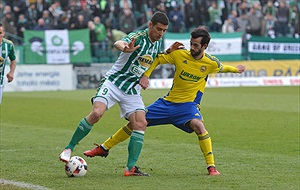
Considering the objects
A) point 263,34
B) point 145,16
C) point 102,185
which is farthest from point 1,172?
point 263,34

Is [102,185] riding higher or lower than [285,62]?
higher

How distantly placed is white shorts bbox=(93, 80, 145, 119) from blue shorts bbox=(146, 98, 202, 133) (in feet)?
0.95

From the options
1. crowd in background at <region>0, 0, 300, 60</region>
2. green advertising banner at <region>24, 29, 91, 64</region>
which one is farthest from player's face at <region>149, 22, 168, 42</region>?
crowd in background at <region>0, 0, 300, 60</region>

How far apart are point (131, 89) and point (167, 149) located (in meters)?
2.83

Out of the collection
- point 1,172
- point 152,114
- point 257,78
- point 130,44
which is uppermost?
point 130,44

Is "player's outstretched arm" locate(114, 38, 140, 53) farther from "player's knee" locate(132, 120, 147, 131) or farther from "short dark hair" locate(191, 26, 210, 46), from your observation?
"player's knee" locate(132, 120, 147, 131)

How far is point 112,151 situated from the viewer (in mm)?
12055

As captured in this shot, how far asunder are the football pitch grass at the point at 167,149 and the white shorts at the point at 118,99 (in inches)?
33.5

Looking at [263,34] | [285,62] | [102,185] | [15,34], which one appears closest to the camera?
[102,185]

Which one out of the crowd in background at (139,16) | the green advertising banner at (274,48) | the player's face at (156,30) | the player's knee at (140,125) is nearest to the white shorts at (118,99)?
the player's knee at (140,125)

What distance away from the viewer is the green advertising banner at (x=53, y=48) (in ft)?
98.9

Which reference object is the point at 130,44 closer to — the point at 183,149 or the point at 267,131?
the point at 183,149

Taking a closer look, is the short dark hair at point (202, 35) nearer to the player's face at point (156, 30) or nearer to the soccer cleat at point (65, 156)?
the player's face at point (156, 30)

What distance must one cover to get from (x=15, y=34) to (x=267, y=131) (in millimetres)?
18232
